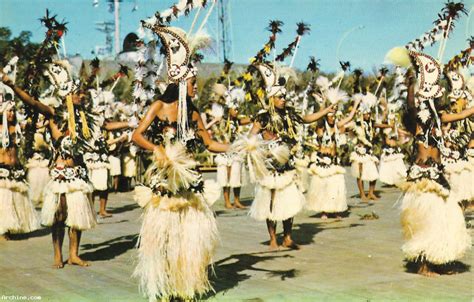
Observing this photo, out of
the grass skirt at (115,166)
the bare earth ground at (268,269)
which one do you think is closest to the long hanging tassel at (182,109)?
the bare earth ground at (268,269)

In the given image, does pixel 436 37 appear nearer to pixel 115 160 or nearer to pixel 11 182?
pixel 11 182

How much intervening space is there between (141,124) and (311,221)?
5.18 metres

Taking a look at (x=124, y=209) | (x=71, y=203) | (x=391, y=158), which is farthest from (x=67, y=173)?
(x=391, y=158)

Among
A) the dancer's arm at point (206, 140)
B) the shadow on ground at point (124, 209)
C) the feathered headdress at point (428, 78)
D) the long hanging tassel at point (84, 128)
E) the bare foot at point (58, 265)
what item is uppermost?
the feathered headdress at point (428, 78)

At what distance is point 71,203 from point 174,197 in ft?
6.62

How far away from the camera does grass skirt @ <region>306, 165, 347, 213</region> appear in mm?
9852

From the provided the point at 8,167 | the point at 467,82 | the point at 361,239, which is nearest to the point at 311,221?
the point at 361,239

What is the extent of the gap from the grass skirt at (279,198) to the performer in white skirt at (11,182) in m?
3.08

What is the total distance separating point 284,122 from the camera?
7574mm

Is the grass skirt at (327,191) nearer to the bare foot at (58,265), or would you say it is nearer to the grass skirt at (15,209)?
the grass skirt at (15,209)

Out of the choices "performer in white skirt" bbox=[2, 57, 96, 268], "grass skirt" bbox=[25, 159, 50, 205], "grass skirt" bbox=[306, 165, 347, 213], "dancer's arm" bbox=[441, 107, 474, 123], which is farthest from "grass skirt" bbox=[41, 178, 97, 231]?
"grass skirt" bbox=[25, 159, 50, 205]

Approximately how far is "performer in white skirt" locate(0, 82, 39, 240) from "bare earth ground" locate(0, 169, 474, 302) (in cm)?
22

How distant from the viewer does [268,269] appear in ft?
21.3

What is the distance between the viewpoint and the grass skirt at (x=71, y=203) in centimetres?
674
